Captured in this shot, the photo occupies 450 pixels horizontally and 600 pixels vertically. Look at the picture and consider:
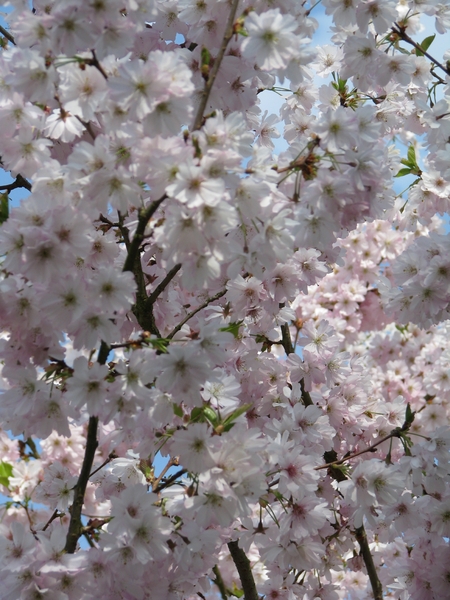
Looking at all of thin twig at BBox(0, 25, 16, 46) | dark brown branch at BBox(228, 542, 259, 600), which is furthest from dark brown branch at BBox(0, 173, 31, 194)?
dark brown branch at BBox(228, 542, 259, 600)

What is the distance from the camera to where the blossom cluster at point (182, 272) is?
186 cm

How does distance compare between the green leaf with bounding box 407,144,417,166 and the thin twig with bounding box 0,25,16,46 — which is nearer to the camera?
the thin twig with bounding box 0,25,16,46

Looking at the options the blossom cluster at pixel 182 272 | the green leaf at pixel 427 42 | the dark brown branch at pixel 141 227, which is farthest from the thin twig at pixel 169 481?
the green leaf at pixel 427 42

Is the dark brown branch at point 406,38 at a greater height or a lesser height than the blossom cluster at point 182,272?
greater

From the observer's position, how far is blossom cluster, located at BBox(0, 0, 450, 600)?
1864mm

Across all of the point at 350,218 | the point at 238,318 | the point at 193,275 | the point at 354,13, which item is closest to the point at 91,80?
the point at 193,275

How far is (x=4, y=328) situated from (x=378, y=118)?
226cm

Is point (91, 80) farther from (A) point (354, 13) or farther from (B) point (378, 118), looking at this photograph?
(B) point (378, 118)

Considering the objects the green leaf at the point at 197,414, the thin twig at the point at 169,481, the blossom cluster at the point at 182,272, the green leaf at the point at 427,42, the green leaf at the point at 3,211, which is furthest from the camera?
the green leaf at the point at 427,42

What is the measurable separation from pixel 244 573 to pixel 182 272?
166 centimetres

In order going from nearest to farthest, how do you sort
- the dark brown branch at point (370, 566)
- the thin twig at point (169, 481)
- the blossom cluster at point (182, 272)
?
the blossom cluster at point (182, 272)
the thin twig at point (169, 481)
the dark brown branch at point (370, 566)

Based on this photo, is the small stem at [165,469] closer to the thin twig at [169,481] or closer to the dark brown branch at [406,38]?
→ the thin twig at [169,481]

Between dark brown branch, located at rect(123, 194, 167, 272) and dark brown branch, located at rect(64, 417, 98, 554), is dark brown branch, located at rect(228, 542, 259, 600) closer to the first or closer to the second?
dark brown branch, located at rect(64, 417, 98, 554)

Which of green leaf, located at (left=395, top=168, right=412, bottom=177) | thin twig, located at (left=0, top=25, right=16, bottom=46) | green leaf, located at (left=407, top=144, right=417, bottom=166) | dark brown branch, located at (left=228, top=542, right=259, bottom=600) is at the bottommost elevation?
dark brown branch, located at (left=228, top=542, right=259, bottom=600)
